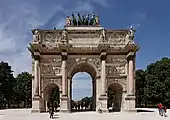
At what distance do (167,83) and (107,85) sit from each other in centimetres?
1766

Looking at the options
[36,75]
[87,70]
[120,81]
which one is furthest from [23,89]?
[120,81]

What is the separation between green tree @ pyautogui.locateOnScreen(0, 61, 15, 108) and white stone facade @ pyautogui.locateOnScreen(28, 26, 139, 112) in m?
21.9

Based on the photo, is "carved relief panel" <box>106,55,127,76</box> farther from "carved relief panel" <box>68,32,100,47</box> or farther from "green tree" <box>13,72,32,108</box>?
"green tree" <box>13,72,32,108</box>

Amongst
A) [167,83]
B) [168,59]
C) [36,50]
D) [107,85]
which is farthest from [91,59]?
[168,59]

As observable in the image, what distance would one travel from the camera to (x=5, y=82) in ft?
205

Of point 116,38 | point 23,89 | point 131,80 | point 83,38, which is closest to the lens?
point 131,80

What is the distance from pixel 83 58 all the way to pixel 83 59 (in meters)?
0.12

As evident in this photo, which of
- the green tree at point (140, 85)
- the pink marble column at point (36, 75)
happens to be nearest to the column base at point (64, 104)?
the pink marble column at point (36, 75)

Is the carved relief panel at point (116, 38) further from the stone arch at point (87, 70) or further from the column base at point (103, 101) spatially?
the column base at point (103, 101)

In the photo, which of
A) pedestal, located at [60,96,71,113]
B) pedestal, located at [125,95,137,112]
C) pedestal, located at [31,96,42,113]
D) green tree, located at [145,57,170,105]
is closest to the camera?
pedestal, located at [31,96,42,113]

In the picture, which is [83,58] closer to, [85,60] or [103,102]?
[85,60]

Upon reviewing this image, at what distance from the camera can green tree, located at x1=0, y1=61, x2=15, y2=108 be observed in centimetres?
6119

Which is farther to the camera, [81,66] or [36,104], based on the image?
[81,66]

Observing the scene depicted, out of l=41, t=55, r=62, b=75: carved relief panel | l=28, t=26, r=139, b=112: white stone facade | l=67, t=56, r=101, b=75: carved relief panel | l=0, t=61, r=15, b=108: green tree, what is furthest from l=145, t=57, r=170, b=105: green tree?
l=0, t=61, r=15, b=108: green tree
